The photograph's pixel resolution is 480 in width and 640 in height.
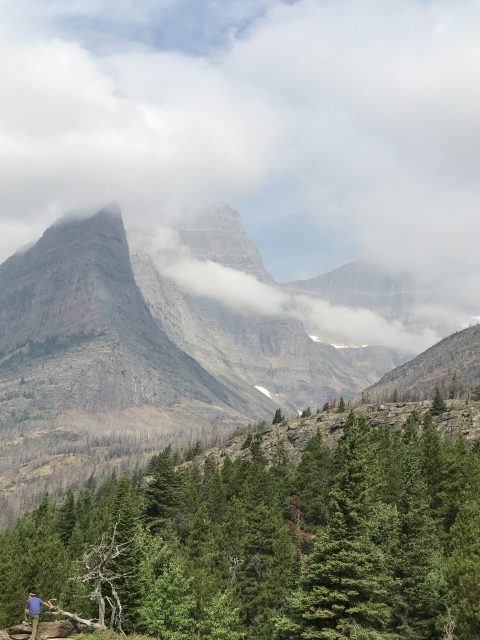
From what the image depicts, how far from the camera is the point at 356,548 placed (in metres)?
39.2

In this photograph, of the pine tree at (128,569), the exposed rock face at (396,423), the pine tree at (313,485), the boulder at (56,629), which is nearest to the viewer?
the boulder at (56,629)

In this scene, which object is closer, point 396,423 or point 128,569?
point 128,569

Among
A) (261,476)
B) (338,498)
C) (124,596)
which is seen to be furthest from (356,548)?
(261,476)

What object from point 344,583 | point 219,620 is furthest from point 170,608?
point 344,583

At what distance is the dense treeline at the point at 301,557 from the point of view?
3947cm

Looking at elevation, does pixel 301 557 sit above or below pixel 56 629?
above

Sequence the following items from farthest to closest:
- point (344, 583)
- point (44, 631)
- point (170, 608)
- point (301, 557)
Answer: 1. point (170, 608)
2. point (301, 557)
3. point (44, 631)
4. point (344, 583)

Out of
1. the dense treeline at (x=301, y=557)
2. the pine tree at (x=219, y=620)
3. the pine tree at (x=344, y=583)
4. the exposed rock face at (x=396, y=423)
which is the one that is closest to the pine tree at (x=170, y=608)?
the dense treeline at (x=301, y=557)

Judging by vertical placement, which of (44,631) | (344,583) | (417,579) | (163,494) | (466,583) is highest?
(163,494)

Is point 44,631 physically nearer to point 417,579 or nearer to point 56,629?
point 56,629

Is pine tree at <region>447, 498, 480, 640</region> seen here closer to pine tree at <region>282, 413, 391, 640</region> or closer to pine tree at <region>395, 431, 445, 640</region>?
pine tree at <region>395, 431, 445, 640</region>

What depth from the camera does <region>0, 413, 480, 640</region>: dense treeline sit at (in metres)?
39.5

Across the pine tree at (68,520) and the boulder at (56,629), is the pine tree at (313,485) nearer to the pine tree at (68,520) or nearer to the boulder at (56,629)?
the pine tree at (68,520)

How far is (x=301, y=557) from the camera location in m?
47.0
